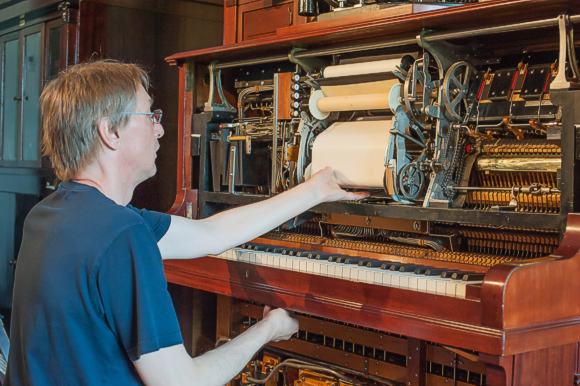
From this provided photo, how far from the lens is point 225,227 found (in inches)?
85.5

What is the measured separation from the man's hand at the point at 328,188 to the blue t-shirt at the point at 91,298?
2.86 feet

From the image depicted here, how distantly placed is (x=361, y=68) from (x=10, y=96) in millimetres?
3583

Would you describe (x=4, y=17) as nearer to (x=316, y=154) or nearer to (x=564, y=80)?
(x=316, y=154)

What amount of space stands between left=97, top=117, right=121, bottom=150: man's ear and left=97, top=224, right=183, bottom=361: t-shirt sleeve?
231mm

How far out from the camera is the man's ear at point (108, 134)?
169cm

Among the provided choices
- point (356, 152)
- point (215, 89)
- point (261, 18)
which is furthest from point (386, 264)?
point (261, 18)

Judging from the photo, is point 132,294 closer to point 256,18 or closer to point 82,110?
point 82,110

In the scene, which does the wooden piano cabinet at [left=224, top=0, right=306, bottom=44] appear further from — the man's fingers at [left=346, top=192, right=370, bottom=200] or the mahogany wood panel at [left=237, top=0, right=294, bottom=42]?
the man's fingers at [left=346, top=192, right=370, bottom=200]

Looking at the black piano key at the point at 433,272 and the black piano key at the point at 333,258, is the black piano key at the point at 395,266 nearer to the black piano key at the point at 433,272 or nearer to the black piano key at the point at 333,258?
the black piano key at the point at 433,272

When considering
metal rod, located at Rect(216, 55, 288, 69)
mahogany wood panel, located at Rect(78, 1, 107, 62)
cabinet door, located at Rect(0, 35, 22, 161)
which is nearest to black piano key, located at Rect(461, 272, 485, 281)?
metal rod, located at Rect(216, 55, 288, 69)

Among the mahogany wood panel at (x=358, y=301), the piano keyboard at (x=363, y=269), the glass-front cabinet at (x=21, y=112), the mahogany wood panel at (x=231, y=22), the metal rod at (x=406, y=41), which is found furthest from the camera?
the glass-front cabinet at (x=21, y=112)

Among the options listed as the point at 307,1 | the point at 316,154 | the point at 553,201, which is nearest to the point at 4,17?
the point at 307,1

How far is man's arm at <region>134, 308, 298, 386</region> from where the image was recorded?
1.57 metres

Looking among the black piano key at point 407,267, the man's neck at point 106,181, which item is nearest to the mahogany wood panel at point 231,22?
the black piano key at point 407,267
